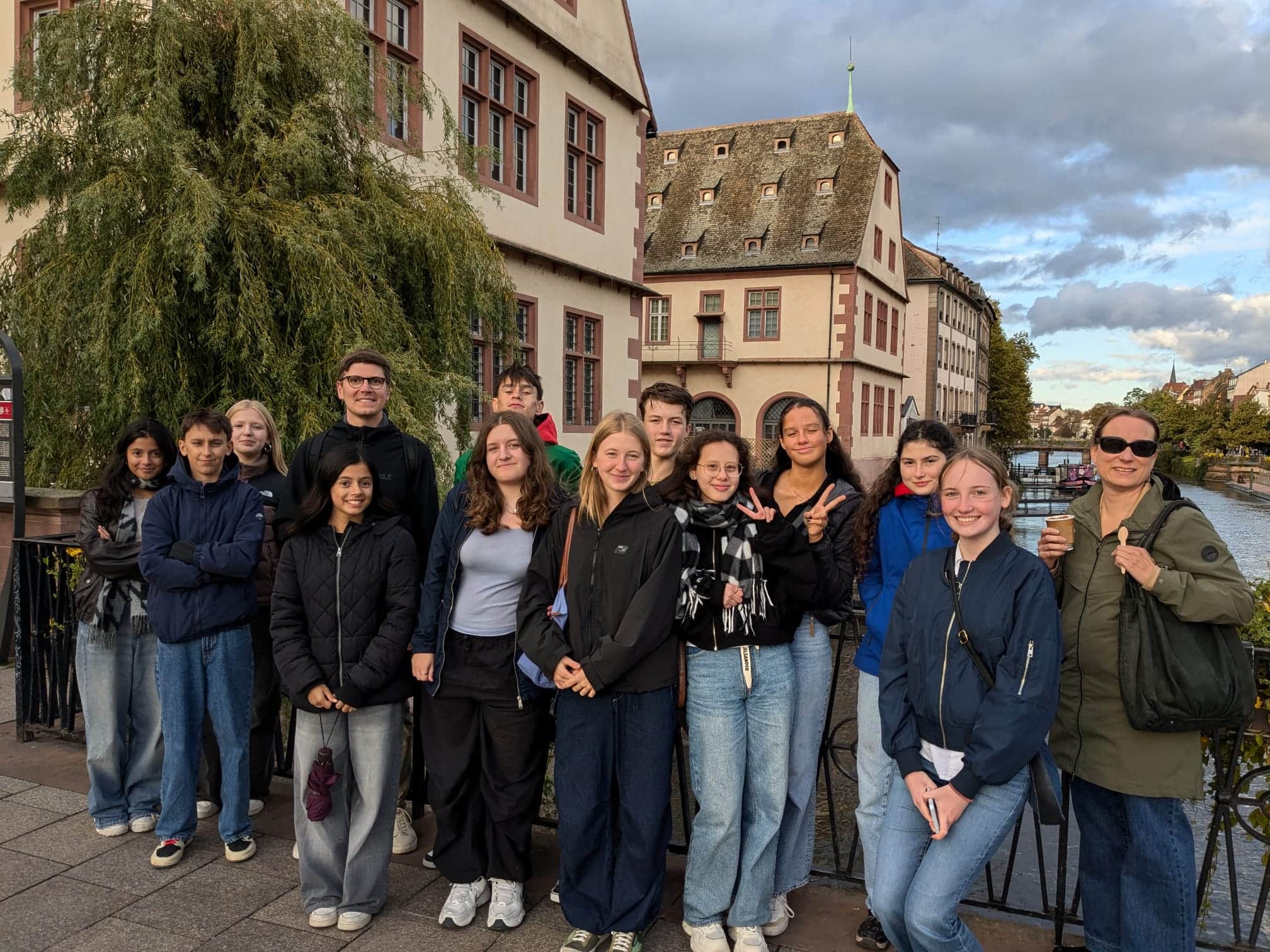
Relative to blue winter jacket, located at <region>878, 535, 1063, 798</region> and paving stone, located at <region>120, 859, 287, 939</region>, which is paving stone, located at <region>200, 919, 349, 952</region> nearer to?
paving stone, located at <region>120, 859, 287, 939</region>

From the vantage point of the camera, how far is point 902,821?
288cm

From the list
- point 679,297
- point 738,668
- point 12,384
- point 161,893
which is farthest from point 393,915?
point 679,297

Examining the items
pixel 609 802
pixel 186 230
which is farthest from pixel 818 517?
pixel 186 230

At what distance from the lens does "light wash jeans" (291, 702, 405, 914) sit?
3.53m

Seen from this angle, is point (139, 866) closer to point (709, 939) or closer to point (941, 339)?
point (709, 939)

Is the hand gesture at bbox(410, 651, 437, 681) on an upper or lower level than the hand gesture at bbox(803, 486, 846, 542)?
A: lower

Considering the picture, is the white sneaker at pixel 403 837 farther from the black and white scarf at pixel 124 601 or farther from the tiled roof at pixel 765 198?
the tiled roof at pixel 765 198

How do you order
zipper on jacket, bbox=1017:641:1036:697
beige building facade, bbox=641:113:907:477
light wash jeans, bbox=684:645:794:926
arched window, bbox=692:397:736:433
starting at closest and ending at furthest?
zipper on jacket, bbox=1017:641:1036:697
light wash jeans, bbox=684:645:794:926
beige building facade, bbox=641:113:907:477
arched window, bbox=692:397:736:433

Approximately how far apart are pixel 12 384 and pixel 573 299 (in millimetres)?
11092

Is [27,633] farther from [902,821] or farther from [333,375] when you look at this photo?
[902,821]

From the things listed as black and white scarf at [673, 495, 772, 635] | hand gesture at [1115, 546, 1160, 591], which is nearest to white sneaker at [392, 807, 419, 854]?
black and white scarf at [673, 495, 772, 635]

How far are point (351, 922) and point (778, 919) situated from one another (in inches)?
62.7

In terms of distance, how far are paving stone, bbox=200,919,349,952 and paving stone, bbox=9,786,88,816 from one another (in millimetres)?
1569

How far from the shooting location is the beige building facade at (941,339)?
53.1 metres
